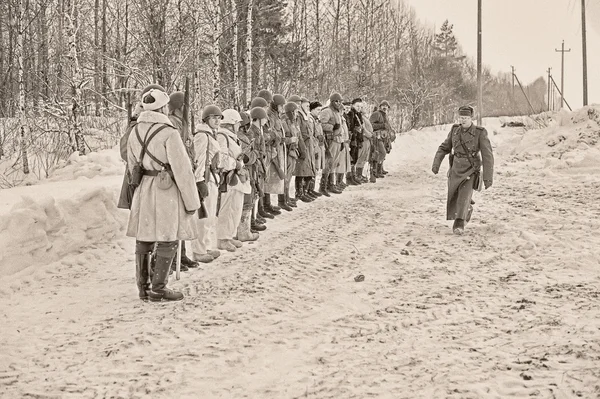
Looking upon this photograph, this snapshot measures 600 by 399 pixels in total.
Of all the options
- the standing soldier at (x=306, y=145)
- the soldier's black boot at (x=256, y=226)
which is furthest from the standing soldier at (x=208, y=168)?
the standing soldier at (x=306, y=145)

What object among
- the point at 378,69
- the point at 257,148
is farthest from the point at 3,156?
the point at 378,69

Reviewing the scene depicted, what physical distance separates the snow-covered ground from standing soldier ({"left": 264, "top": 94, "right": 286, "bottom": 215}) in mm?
763

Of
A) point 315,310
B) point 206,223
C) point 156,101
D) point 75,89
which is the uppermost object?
point 75,89

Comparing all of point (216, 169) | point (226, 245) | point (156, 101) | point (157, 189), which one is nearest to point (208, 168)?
point (216, 169)

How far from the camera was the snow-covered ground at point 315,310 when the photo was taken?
369cm

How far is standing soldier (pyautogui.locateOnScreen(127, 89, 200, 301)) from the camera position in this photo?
17.6ft

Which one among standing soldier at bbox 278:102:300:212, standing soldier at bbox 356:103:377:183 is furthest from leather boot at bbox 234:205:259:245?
standing soldier at bbox 356:103:377:183

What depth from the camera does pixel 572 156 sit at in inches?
587

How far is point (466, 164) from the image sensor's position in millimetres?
8516

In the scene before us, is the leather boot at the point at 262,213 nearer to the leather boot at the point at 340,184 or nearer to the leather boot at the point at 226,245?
the leather boot at the point at 226,245

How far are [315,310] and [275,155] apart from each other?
204 inches

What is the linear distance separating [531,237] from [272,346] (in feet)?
14.7

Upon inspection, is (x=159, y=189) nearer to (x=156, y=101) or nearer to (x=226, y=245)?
(x=156, y=101)

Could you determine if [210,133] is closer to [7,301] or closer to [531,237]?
[7,301]
